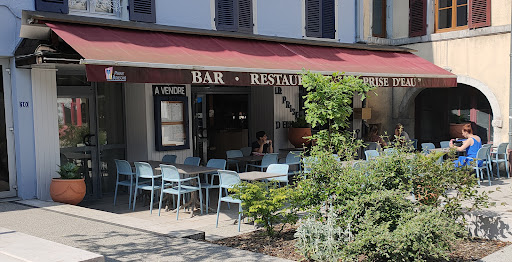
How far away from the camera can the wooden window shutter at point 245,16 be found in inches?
485

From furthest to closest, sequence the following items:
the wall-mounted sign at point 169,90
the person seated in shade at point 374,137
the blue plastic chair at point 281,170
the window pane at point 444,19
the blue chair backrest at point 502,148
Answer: the window pane at point 444,19 → the person seated in shade at point 374,137 → the blue chair backrest at point 502,148 → the wall-mounted sign at point 169,90 → the blue plastic chair at point 281,170

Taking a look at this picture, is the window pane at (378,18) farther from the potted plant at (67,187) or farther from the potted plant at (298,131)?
the potted plant at (67,187)

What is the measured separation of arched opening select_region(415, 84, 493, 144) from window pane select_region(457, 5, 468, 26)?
5.77 feet

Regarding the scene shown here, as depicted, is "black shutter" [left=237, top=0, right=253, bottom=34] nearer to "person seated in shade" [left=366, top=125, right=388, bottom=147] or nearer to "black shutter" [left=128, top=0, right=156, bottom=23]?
"black shutter" [left=128, top=0, right=156, bottom=23]

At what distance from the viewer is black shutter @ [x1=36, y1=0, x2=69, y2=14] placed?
368 inches

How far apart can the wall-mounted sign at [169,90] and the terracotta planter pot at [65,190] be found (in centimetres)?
290

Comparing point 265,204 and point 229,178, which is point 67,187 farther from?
point 265,204

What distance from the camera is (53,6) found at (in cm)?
951

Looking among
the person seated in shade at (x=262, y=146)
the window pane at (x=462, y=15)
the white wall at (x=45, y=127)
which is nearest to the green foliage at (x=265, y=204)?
the white wall at (x=45, y=127)

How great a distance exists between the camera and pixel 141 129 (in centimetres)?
1129

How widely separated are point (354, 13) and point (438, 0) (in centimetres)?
241

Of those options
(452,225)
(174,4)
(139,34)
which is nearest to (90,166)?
(139,34)

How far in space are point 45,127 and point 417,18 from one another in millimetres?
10591

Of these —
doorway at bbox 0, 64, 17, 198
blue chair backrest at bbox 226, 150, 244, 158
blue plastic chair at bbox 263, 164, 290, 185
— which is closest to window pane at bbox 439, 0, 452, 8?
blue chair backrest at bbox 226, 150, 244, 158
